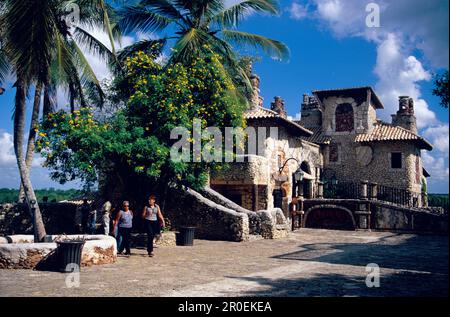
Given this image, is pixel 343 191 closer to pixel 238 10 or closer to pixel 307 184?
pixel 307 184

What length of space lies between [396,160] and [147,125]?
2069cm

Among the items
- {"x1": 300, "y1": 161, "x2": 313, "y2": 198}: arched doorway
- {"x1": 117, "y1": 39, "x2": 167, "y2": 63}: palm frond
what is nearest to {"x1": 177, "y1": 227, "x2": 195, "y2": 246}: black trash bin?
{"x1": 117, "y1": 39, "x2": 167, "y2": 63}: palm frond

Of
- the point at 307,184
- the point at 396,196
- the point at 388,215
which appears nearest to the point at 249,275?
the point at 388,215

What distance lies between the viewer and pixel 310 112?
31.8 m

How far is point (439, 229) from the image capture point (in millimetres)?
19312

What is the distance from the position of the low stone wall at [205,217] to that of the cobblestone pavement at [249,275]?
1.99m

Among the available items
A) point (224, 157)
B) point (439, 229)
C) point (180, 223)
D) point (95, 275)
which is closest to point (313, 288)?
point (95, 275)

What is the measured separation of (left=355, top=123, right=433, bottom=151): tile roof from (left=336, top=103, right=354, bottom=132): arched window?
3.58 feet

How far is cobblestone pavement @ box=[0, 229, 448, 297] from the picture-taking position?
6609 millimetres

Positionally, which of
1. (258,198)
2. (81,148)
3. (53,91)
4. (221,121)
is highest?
(53,91)

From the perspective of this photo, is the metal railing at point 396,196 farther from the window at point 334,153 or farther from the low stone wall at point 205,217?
the low stone wall at point 205,217

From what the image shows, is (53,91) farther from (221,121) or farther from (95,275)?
(95,275)

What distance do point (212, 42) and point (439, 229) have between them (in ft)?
47.0

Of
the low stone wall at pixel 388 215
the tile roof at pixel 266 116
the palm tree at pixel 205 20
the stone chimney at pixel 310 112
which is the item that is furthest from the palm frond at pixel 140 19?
the stone chimney at pixel 310 112
